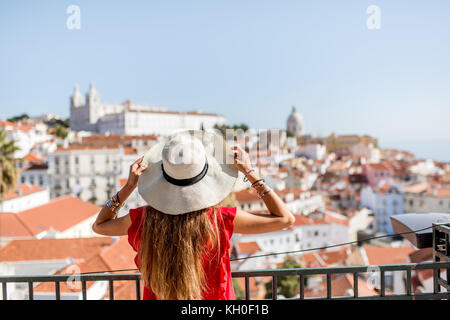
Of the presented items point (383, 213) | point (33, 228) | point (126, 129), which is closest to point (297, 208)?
point (383, 213)

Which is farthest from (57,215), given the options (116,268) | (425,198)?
(425,198)

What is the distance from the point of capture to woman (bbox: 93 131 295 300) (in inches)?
41.1

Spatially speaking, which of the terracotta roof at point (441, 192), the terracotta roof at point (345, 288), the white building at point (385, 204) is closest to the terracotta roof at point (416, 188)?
the white building at point (385, 204)

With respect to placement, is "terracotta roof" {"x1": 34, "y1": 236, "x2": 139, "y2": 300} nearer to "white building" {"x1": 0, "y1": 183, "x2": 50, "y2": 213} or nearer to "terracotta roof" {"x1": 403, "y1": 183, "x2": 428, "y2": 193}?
"white building" {"x1": 0, "y1": 183, "x2": 50, "y2": 213}

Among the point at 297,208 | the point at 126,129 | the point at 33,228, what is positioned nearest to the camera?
the point at 33,228

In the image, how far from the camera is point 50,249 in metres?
10.1

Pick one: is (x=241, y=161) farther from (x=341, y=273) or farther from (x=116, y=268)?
(x=116, y=268)

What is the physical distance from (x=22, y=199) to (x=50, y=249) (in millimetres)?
10917

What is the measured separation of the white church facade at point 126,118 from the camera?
57812mm

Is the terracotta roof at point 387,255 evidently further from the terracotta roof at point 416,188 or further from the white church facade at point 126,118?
the white church facade at point 126,118

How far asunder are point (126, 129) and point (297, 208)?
120 ft

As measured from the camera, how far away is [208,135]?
122cm
